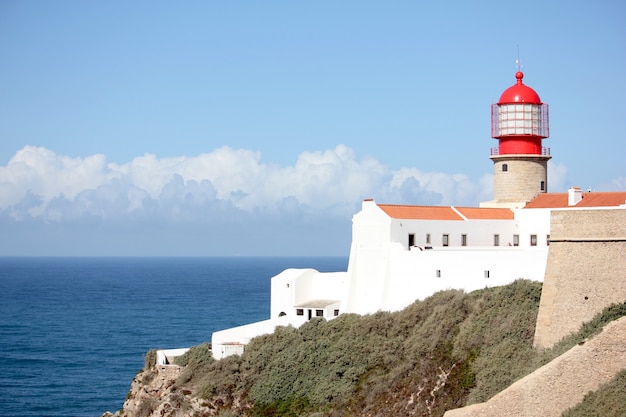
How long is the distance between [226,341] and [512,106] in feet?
49.6

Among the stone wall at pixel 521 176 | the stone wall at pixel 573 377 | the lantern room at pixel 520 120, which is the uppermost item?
the lantern room at pixel 520 120

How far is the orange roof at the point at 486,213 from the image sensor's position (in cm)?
3841

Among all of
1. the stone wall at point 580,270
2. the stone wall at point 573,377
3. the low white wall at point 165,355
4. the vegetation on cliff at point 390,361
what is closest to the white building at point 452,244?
the vegetation on cliff at point 390,361

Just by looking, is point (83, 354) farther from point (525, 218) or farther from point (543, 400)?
point (543, 400)

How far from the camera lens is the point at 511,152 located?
130 ft

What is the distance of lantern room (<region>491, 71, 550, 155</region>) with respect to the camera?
129 feet

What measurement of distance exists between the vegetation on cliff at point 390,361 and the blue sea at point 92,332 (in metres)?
12.1

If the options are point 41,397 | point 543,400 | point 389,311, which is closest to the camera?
point 543,400

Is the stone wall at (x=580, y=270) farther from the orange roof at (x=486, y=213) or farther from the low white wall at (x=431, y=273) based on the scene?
the orange roof at (x=486, y=213)

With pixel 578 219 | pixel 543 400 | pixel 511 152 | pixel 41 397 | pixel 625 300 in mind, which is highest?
pixel 511 152

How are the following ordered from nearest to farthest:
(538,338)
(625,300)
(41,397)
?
(625,300)
(538,338)
(41,397)

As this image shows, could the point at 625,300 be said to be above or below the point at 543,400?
above

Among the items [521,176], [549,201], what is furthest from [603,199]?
[521,176]

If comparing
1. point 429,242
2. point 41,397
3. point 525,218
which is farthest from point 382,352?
point 41,397
